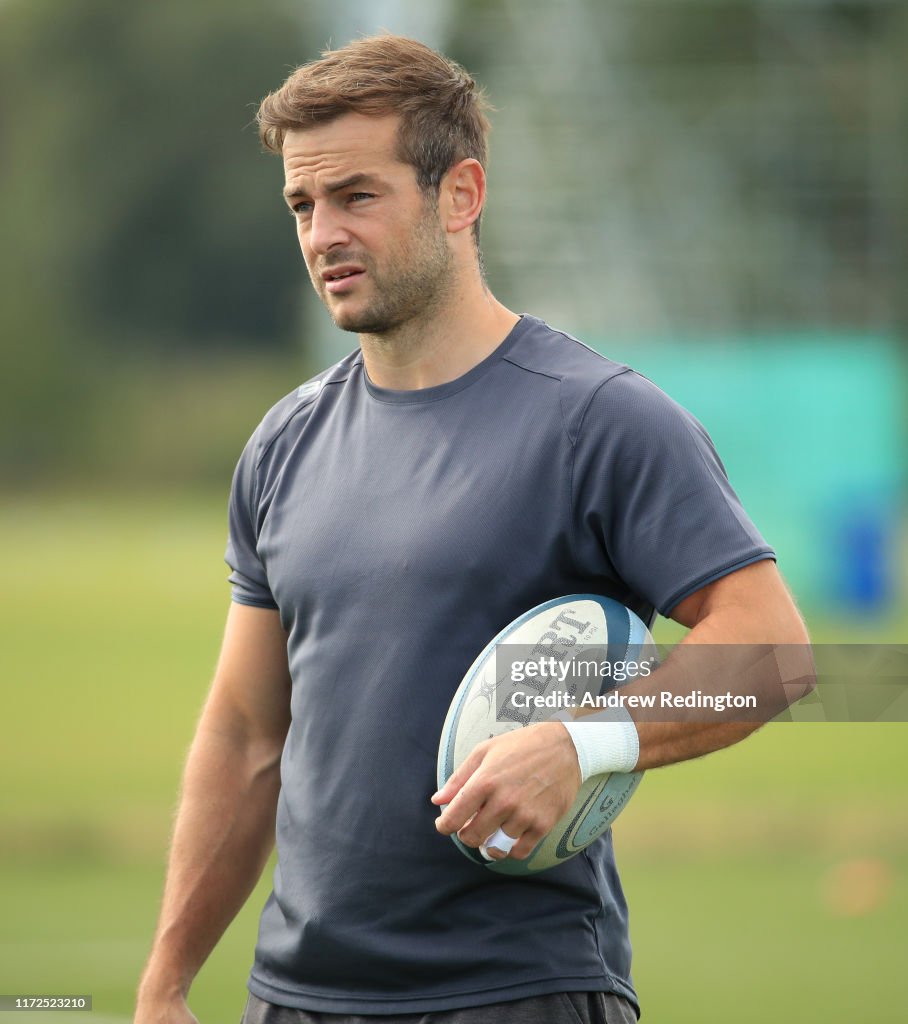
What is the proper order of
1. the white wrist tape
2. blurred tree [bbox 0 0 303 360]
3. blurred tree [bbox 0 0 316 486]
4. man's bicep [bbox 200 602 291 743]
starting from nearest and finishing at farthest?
the white wrist tape
man's bicep [bbox 200 602 291 743]
blurred tree [bbox 0 0 316 486]
blurred tree [bbox 0 0 303 360]

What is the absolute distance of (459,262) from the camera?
9.21 feet

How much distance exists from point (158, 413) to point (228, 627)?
39.1m

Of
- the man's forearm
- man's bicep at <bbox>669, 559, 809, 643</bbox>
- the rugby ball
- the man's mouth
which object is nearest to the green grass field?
the man's forearm

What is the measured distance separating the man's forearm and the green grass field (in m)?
2.71

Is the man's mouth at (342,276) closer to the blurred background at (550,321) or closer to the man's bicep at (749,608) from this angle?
the man's bicep at (749,608)

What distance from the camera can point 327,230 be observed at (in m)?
2.74

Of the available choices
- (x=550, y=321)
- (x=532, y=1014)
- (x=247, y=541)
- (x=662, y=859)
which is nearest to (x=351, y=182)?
(x=247, y=541)

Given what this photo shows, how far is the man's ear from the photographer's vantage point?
2.84m

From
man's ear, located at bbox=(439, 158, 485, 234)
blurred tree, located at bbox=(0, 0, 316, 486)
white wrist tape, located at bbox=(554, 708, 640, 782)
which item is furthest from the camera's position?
blurred tree, located at bbox=(0, 0, 316, 486)

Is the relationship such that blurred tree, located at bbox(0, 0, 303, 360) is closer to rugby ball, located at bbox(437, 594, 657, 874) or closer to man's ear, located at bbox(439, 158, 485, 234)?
man's ear, located at bbox(439, 158, 485, 234)

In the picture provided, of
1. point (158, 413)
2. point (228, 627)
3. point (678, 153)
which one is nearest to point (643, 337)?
point (678, 153)

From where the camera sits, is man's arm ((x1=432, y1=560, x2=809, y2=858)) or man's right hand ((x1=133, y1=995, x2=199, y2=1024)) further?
man's right hand ((x1=133, y1=995, x2=199, y2=1024))

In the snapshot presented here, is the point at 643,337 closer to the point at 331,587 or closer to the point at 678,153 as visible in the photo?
the point at 678,153

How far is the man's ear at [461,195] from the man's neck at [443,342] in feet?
0.40
